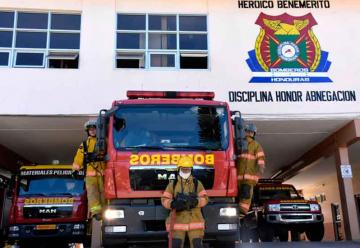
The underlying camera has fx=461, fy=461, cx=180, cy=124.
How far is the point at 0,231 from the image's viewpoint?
542 inches

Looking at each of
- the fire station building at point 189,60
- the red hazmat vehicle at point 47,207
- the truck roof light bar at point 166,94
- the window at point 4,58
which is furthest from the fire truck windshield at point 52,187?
the truck roof light bar at point 166,94

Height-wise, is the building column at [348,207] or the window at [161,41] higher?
the window at [161,41]

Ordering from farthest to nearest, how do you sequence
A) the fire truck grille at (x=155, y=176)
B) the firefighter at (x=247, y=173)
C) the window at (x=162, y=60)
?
the window at (x=162, y=60) < the firefighter at (x=247, y=173) < the fire truck grille at (x=155, y=176)

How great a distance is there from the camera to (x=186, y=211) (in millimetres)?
6574

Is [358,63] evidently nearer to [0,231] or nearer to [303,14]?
[303,14]

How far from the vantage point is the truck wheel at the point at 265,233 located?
13.0 metres

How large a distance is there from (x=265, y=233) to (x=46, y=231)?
5.95 meters

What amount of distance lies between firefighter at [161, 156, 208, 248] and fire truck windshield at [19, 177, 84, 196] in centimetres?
580

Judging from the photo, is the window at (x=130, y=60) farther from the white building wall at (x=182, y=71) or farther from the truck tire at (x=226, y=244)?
the truck tire at (x=226, y=244)

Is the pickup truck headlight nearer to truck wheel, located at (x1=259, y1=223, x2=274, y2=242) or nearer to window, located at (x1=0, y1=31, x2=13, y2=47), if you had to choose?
truck wheel, located at (x1=259, y1=223, x2=274, y2=242)

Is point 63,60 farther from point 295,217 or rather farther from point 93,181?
point 295,217

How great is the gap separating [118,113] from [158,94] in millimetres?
1019

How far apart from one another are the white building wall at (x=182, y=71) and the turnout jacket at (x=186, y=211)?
5.80 m

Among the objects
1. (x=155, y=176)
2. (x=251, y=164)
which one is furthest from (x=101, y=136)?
(x=251, y=164)
